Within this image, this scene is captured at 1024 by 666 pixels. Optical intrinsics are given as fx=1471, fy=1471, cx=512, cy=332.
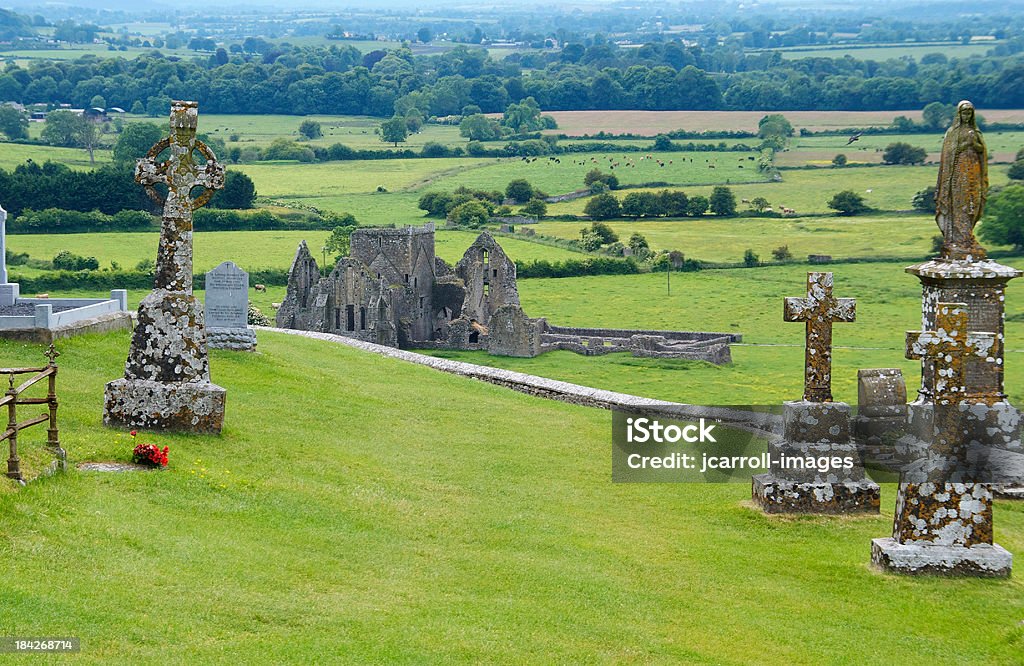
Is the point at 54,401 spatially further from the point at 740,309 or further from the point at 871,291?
the point at 871,291

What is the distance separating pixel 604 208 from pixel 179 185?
295ft

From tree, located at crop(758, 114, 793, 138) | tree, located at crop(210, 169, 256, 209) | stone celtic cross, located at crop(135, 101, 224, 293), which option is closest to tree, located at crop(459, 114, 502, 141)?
tree, located at crop(758, 114, 793, 138)

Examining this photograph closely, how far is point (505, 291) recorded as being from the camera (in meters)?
64.8

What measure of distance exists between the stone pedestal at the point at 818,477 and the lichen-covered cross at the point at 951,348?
12.0 feet

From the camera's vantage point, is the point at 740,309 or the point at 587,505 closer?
the point at 587,505

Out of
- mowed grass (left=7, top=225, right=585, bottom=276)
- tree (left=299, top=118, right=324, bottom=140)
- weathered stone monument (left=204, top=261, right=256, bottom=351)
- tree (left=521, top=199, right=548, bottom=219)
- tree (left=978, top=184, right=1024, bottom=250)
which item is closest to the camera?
weathered stone monument (left=204, top=261, right=256, bottom=351)

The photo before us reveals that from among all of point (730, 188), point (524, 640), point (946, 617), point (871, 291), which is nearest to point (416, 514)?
point (524, 640)

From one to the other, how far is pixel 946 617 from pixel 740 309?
2226 inches

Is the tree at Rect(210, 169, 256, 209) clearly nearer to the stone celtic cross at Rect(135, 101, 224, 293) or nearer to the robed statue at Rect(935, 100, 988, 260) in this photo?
the stone celtic cross at Rect(135, 101, 224, 293)

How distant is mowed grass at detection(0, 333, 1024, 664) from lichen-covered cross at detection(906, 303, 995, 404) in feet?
7.36

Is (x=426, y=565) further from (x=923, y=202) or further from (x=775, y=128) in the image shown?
(x=775, y=128)

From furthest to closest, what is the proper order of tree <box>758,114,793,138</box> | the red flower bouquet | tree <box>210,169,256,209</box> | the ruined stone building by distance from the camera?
Answer: 1. tree <box>758,114,793,138</box>
2. tree <box>210,169,256,209</box>
3. the ruined stone building
4. the red flower bouquet

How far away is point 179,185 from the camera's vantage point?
2081cm

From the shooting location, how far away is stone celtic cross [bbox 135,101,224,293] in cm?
2067
